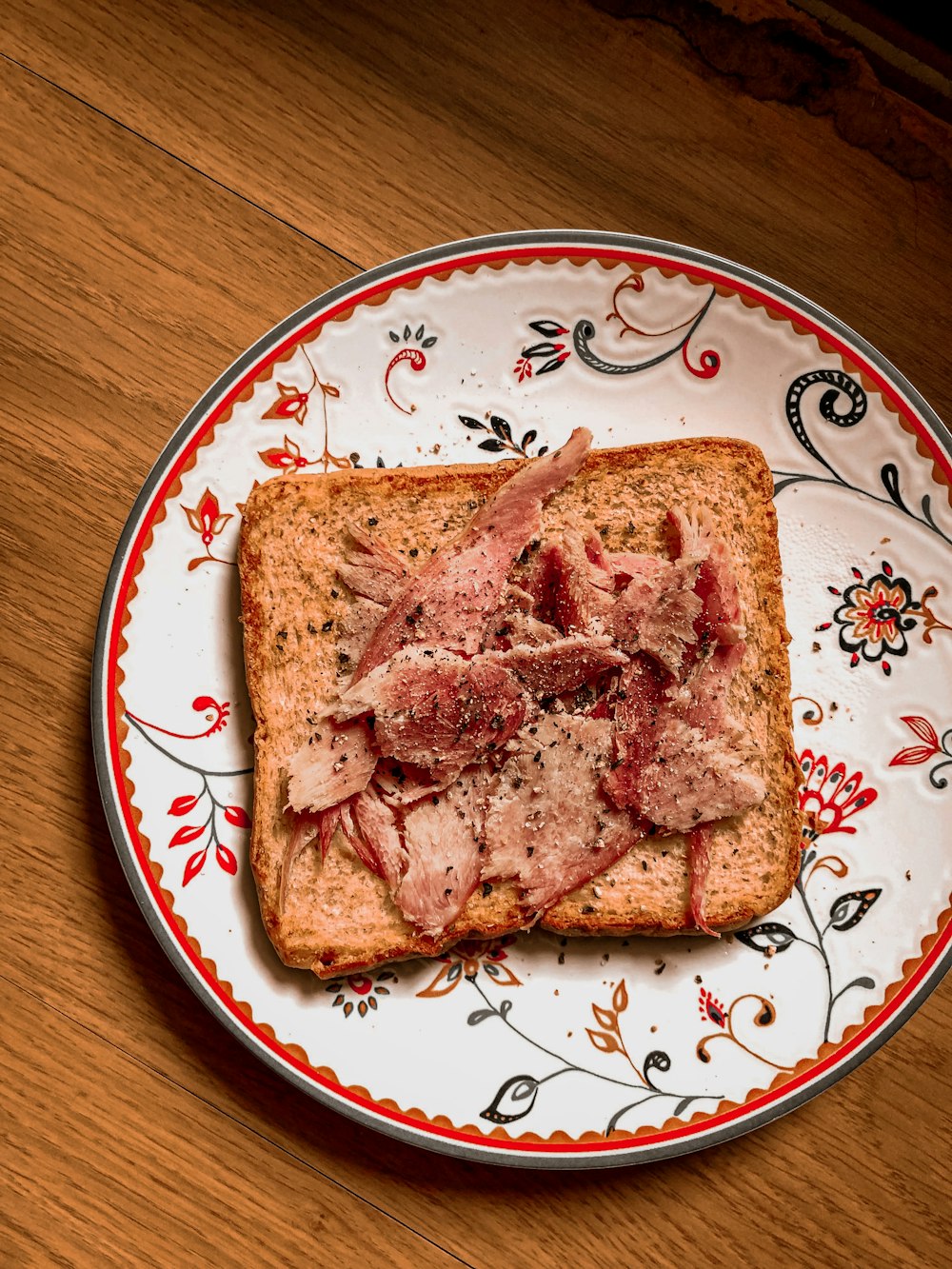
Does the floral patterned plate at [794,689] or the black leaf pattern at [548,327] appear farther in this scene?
the black leaf pattern at [548,327]

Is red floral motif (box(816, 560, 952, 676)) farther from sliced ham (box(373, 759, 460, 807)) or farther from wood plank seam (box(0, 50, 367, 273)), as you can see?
wood plank seam (box(0, 50, 367, 273))

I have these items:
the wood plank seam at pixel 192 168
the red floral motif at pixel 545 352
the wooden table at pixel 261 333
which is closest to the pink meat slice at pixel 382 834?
the wooden table at pixel 261 333

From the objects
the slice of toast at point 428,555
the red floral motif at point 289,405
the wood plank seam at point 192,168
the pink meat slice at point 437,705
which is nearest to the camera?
the pink meat slice at point 437,705

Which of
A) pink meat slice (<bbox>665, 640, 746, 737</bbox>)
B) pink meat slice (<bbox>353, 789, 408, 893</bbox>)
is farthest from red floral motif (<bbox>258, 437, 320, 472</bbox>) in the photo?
pink meat slice (<bbox>665, 640, 746, 737</bbox>)

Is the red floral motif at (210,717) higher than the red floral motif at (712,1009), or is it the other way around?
the red floral motif at (210,717)

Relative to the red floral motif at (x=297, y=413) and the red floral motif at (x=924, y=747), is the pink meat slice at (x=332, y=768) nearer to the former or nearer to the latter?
the red floral motif at (x=297, y=413)

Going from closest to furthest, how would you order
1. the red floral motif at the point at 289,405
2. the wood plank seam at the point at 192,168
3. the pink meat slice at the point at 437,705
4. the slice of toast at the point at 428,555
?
the pink meat slice at the point at 437,705
the slice of toast at the point at 428,555
the red floral motif at the point at 289,405
the wood plank seam at the point at 192,168

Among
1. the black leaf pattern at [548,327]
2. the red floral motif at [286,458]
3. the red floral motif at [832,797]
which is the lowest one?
the red floral motif at [832,797]

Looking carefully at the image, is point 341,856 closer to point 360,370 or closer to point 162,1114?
point 162,1114
